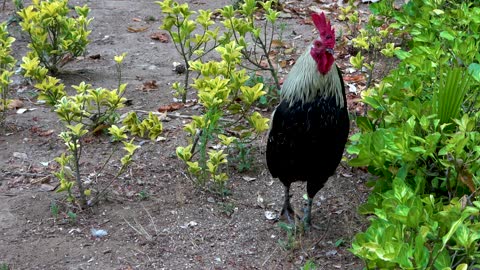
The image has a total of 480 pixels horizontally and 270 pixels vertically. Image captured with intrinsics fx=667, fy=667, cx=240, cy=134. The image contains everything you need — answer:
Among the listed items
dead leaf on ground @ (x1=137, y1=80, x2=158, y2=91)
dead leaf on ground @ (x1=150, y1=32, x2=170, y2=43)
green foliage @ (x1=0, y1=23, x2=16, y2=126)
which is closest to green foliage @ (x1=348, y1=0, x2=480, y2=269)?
dead leaf on ground @ (x1=137, y1=80, x2=158, y2=91)

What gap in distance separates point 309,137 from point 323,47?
1.79ft

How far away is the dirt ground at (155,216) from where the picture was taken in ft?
13.2

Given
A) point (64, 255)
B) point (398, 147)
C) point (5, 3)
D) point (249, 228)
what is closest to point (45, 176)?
point (64, 255)

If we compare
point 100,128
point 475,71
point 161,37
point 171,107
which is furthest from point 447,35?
point 161,37

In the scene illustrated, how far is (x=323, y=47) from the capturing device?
3939 mm

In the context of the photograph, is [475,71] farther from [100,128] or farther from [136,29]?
[136,29]

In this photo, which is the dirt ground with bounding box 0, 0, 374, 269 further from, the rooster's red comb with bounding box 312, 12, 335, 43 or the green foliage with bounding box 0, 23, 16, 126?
the rooster's red comb with bounding box 312, 12, 335, 43

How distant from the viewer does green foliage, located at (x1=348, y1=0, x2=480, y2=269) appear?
2482 mm

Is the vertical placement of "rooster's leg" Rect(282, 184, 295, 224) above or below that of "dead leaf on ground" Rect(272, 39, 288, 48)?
below

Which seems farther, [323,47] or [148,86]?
[148,86]

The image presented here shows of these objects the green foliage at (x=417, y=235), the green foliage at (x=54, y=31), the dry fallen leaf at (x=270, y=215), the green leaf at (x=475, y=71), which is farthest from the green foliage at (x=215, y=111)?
the green foliage at (x=417, y=235)

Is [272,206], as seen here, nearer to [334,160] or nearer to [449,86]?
[334,160]

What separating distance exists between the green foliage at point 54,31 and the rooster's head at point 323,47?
101 inches

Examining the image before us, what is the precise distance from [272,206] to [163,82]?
222cm
